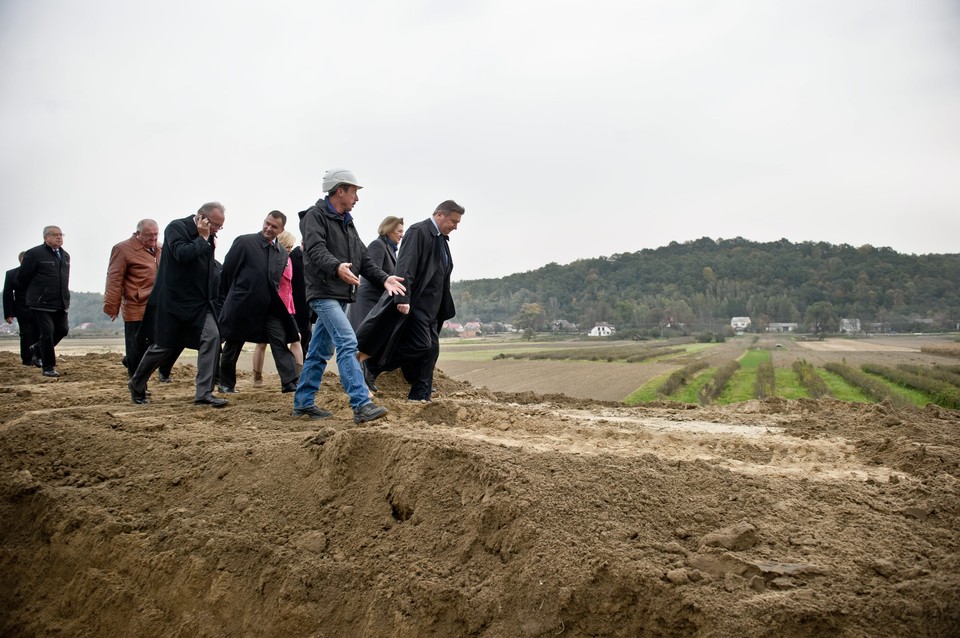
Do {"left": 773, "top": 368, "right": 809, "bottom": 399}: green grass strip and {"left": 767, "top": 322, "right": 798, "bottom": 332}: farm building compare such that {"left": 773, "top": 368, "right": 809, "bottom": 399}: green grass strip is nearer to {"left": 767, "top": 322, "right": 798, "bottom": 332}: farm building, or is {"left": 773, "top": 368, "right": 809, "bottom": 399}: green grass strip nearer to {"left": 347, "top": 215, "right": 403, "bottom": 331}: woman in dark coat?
{"left": 347, "top": 215, "right": 403, "bottom": 331}: woman in dark coat

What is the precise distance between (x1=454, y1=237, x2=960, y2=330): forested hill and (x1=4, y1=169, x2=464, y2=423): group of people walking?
39.8m

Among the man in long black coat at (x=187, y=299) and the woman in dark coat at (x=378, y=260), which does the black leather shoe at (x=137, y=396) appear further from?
the woman in dark coat at (x=378, y=260)

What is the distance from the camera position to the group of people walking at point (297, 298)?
5316 mm

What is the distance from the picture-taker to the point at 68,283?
A: 9773mm

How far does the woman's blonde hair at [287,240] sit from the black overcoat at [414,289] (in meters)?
2.02

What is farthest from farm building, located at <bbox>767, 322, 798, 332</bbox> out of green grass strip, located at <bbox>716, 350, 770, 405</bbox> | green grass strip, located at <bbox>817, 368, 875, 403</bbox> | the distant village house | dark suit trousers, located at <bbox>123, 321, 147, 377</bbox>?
dark suit trousers, located at <bbox>123, 321, 147, 377</bbox>

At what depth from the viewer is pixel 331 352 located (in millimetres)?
Answer: 5914

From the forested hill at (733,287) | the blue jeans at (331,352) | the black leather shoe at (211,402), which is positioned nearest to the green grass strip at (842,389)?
the blue jeans at (331,352)

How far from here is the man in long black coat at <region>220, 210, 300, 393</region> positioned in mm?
7230

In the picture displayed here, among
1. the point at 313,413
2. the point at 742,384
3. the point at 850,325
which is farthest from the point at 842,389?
the point at 850,325

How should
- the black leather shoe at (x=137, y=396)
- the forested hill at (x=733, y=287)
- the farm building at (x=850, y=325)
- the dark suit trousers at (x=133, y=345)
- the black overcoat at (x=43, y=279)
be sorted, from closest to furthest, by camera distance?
the black leather shoe at (x=137, y=396)
the dark suit trousers at (x=133, y=345)
the black overcoat at (x=43, y=279)
the forested hill at (x=733, y=287)
the farm building at (x=850, y=325)

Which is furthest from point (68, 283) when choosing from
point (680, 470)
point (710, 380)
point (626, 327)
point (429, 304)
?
point (626, 327)

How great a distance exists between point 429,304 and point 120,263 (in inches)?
159

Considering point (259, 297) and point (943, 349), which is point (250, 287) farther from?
point (943, 349)
